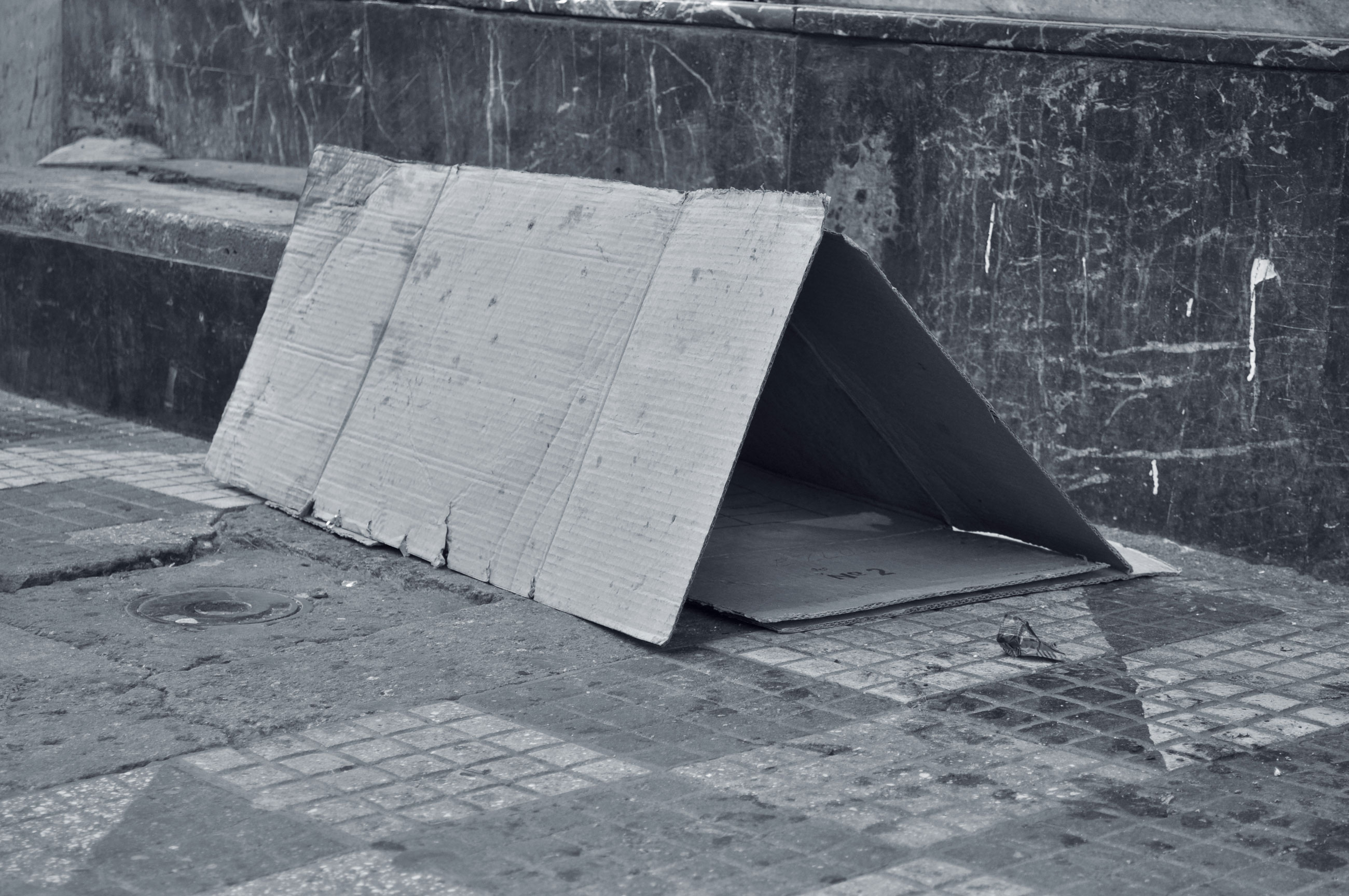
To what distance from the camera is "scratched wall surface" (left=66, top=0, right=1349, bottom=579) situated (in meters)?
5.84

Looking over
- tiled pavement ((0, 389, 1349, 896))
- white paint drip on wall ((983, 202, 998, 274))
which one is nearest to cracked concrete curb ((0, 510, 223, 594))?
tiled pavement ((0, 389, 1349, 896))

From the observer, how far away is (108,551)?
5652 mm

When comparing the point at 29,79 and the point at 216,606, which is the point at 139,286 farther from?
the point at 29,79

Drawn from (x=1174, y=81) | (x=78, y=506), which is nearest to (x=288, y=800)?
(x=78, y=506)

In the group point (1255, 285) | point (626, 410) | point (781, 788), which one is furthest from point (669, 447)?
point (1255, 285)

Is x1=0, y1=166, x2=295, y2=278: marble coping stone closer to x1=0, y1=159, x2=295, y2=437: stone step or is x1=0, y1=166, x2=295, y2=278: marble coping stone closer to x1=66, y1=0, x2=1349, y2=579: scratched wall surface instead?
x1=0, y1=159, x2=295, y2=437: stone step

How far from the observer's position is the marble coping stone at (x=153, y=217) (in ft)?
24.2

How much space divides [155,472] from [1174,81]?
426 centimetres

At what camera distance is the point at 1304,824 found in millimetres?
3682

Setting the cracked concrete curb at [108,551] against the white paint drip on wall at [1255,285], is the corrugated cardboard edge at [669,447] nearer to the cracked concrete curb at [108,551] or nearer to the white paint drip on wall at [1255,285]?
the cracked concrete curb at [108,551]

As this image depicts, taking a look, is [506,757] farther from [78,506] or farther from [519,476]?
[78,506]

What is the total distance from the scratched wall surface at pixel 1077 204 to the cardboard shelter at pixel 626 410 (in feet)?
1.87

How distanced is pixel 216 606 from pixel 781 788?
2191 mm

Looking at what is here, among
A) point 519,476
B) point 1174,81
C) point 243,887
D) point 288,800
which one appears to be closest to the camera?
point 243,887
